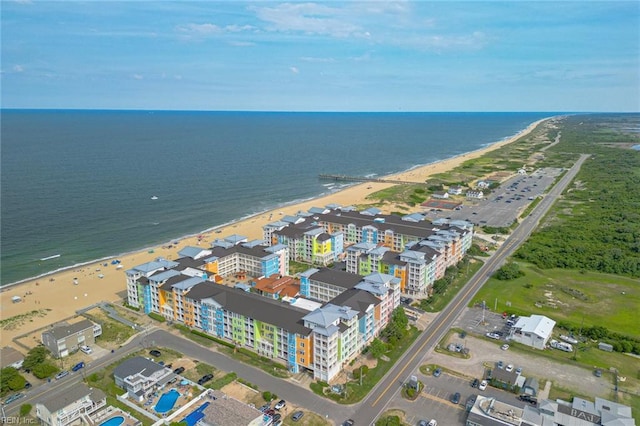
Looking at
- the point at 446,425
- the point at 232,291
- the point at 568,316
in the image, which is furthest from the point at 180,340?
the point at 568,316

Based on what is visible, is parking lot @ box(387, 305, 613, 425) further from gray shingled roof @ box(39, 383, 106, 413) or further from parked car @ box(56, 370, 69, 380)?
parked car @ box(56, 370, 69, 380)

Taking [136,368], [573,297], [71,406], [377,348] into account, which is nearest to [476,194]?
[573,297]

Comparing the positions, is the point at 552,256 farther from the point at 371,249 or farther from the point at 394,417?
the point at 394,417

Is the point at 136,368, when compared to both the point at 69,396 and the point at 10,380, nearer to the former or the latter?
the point at 69,396

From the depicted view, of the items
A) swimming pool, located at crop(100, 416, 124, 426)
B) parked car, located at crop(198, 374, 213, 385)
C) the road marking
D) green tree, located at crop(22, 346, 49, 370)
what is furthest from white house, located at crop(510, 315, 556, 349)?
green tree, located at crop(22, 346, 49, 370)

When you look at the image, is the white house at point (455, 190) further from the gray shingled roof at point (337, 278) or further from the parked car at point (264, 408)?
the parked car at point (264, 408)

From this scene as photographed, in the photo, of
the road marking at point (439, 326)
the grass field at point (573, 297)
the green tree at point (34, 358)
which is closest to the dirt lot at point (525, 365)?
the road marking at point (439, 326)
